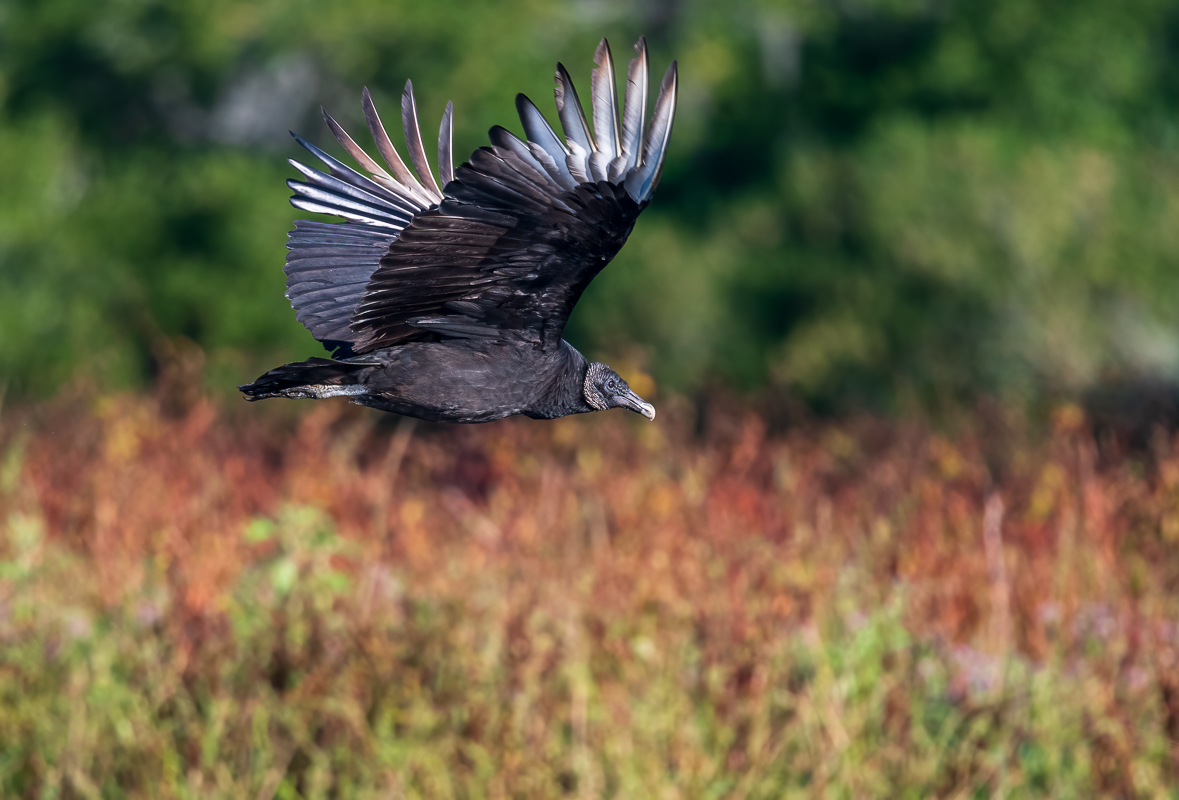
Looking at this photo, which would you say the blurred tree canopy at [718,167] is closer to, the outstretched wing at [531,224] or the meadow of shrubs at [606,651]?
the meadow of shrubs at [606,651]

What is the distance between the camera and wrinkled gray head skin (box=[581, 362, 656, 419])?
204 centimetres

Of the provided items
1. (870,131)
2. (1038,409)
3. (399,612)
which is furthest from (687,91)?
(399,612)

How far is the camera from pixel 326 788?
4117mm

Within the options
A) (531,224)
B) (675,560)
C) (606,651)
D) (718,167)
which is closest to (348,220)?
(531,224)

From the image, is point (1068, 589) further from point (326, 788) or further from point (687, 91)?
point (687, 91)

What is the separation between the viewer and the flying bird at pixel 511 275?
2.00 m

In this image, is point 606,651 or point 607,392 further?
point 606,651

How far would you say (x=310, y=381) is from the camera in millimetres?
2023

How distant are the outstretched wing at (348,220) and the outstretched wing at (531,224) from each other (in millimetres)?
300

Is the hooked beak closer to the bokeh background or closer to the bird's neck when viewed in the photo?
the bird's neck

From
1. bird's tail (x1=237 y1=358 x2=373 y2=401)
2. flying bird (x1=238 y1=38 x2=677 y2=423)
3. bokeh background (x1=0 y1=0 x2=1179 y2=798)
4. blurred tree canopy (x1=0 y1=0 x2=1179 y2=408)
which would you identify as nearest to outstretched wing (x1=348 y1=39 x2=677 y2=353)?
flying bird (x1=238 y1=38 x2=677 y2=423)

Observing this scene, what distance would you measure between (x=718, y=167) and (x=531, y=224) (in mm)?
13969

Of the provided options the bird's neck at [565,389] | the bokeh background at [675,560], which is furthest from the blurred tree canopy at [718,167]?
the bird's neck at [565,389]

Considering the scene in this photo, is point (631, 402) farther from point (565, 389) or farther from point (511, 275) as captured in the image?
point (511, 275)
